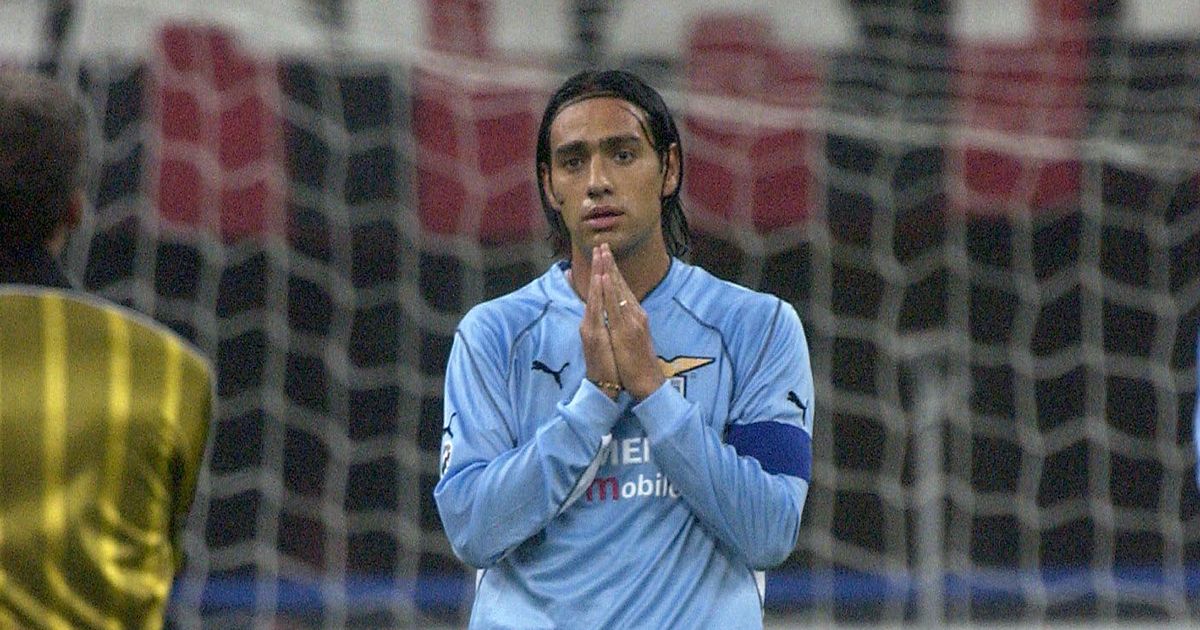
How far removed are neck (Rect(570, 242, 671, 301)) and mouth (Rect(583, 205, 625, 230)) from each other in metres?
0.05

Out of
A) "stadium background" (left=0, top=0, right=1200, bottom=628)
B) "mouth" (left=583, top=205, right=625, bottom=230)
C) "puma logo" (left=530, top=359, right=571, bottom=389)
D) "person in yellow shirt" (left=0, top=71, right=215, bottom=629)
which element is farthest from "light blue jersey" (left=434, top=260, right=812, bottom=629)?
"stadium background" (left=0, top=0, right=1200, bottom=628)

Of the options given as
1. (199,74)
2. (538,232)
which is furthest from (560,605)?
(199,74)

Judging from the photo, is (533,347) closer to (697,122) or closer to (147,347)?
(147,347)

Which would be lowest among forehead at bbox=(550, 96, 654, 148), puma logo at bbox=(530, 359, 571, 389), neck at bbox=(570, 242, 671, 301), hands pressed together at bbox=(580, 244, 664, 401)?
puma logo at bbox=(530, 359, 571, 389)

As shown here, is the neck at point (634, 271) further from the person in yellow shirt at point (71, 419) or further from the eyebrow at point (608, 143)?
the person in yellow shirt at point (71, 419)

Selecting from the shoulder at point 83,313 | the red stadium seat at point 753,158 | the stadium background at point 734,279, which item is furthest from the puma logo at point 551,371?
the red stadium seat at point 753,158

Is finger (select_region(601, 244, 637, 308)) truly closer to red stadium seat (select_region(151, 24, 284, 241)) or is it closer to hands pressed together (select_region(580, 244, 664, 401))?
hands pressed together (select_region(580, 244, 664, 401))

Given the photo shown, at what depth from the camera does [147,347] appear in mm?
1881

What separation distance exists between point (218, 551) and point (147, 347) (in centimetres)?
353

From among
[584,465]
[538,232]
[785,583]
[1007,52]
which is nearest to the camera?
[584,465]

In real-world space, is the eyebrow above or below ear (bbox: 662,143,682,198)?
above

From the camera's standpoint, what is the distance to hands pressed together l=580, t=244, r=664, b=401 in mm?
2389

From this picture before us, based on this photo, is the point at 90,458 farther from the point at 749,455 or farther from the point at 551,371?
the point at 749,455

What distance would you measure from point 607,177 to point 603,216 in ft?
0.17
